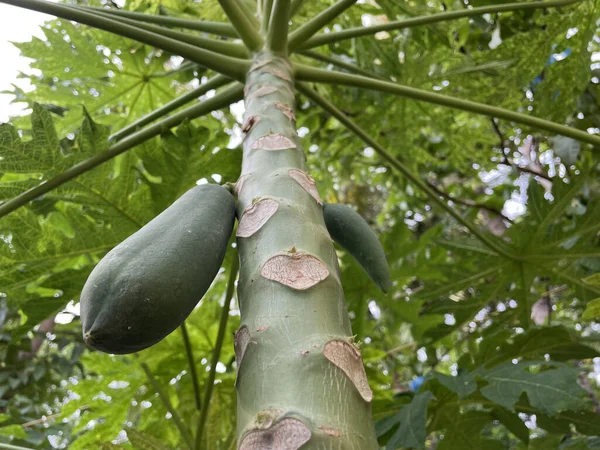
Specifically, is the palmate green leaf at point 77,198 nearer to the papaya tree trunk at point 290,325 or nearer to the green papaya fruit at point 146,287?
the papaya tree trunk at point 290,325

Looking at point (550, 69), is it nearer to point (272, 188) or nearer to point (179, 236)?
point (272, 188)

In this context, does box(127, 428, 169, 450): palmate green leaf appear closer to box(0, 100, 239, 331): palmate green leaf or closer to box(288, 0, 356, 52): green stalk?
box(0, 100, 239, 331): palmate green leaf

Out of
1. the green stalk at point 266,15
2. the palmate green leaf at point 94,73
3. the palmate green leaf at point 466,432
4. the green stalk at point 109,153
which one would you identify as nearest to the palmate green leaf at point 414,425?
the palmate green leaf at point 466,432

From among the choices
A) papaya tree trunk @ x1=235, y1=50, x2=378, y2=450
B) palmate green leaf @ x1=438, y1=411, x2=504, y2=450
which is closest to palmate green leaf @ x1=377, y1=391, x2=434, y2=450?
palmate green leaf @ x1=438, y1=411, x2=504, y2=450

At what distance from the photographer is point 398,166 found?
6.07 ft

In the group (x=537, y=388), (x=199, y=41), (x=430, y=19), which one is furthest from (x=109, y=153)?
(x=537, y=388)

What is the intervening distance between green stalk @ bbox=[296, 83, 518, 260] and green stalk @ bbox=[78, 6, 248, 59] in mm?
193

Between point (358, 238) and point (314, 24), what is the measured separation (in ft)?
2.51

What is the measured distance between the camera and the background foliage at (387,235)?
1.52 metres

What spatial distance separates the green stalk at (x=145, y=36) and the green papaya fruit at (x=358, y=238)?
540 mm

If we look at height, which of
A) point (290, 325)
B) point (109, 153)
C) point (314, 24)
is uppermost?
point (314, 24)

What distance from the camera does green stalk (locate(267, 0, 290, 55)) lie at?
1.39 meters

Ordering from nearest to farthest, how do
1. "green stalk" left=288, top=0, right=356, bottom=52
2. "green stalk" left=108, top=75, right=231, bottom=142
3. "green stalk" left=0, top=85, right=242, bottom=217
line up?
"green stalk" left=0, top=85, right=242, bottom=217
"green stalk" left=288, top=0, right=356, bottom=52
"green stalk" left=108, top=75, right=231, bottom=142

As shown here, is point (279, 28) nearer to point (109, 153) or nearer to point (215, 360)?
point (109, 153)
